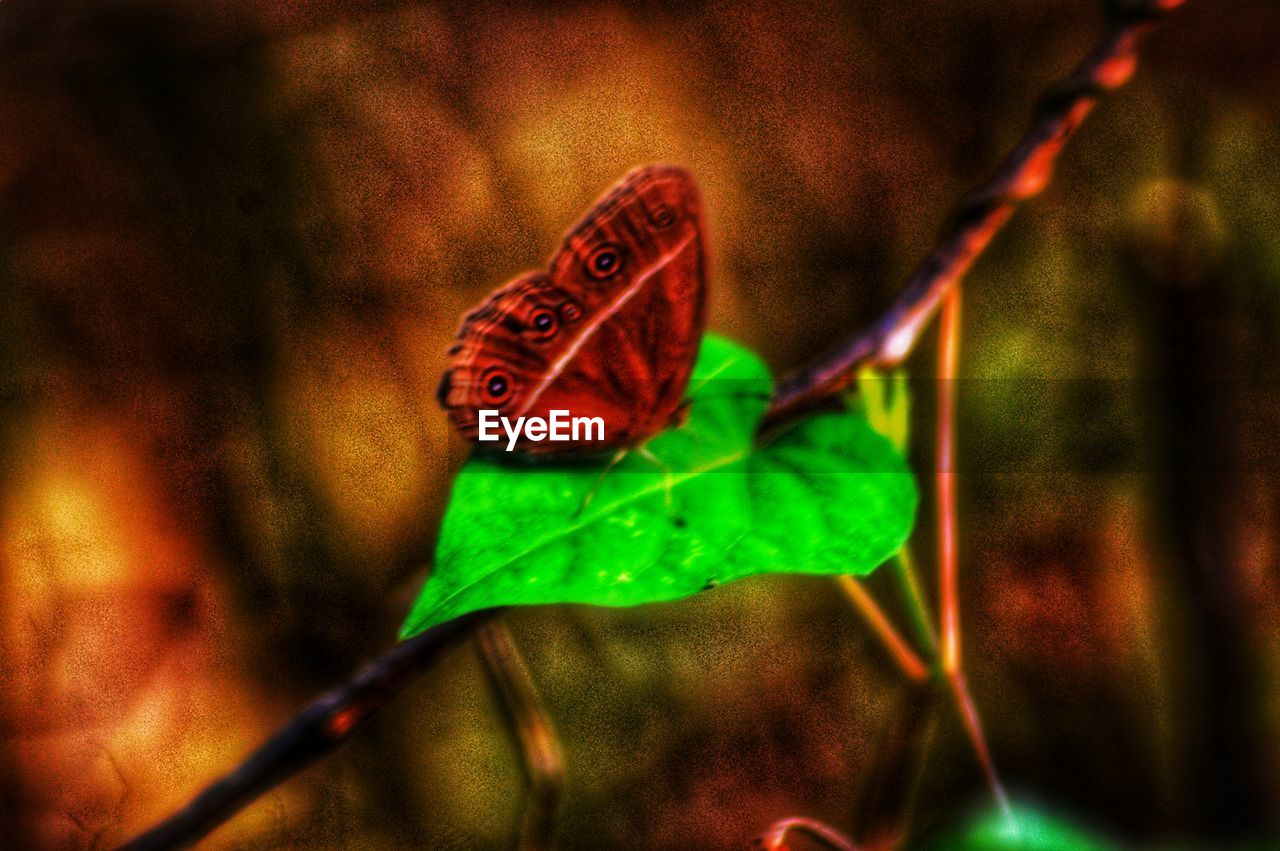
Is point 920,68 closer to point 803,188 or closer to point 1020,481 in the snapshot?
point 803,188

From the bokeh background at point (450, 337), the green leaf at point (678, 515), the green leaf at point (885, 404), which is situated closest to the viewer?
the green leaf at point (678, 515)

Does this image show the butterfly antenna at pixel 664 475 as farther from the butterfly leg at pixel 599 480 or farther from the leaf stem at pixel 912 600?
the leaf stem at pixel 912 600

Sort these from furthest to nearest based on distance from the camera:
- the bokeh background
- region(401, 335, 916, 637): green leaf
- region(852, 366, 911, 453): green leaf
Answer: the bokeh background → region(852, 366, 911, 453): green leaf → region(401, 335, 916, 637): green leaf

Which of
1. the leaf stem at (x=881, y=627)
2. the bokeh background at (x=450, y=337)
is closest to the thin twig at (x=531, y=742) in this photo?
the bokeh background at (x=450, y=337)

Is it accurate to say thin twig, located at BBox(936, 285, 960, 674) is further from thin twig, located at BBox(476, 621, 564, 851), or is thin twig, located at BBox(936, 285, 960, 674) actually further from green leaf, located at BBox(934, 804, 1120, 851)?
thin twig, located at BBox(476, 621, 564, 851)

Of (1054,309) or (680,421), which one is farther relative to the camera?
(1054,309)

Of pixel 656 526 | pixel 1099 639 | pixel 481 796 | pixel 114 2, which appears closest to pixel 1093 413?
pixel 1099 639

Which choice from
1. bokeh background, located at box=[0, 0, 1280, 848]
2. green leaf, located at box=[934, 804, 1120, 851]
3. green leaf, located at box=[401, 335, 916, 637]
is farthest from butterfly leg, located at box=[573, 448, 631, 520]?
green leaf, located at box=[934, 804, 1120, 851]
